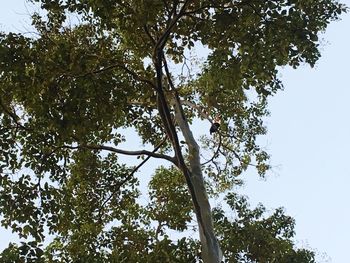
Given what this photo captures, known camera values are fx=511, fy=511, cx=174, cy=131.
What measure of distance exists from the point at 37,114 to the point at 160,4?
275 centimetres

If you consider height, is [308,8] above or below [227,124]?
below

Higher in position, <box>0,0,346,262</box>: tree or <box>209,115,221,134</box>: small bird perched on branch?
<box>209,115,221,134</box>: small bird perched on branch

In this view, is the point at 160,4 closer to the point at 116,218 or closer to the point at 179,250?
the point at 179,250

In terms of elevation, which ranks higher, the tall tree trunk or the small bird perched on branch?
the small bird perched on branch

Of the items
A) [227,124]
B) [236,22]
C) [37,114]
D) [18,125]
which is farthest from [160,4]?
[227,124]

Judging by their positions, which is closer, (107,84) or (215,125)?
(107,84)

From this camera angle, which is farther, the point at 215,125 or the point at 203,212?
the point at 215,125

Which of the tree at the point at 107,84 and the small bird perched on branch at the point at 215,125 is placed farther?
the small bird perched on branch at the point at 215,125

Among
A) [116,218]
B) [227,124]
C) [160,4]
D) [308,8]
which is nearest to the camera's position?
[160,4]

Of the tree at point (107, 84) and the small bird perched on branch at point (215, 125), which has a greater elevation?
the small bird perched on branch at point (215, 125)

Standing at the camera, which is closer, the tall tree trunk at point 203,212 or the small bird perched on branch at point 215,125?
the tall tree trunk at point 203,212

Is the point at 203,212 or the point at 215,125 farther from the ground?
the point at 215,125

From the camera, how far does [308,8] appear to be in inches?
322

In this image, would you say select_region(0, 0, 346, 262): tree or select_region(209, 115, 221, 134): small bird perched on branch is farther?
select_region(209, 115, 221, 134): small bird perched on branch
